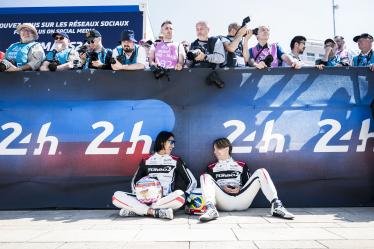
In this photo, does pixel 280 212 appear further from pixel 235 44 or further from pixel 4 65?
pixel 4 65

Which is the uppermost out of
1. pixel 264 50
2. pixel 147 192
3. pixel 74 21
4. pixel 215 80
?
pixel 74 21

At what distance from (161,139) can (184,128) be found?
41 cm

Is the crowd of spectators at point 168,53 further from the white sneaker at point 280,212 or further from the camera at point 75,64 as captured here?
the white sneaker at point 280,212

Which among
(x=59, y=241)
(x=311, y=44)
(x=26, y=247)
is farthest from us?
(x=311, y=44)

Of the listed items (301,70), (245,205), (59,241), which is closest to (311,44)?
(301,70)

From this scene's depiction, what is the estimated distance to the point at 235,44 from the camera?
5.00 metres

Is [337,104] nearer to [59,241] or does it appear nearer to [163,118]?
[163,118]

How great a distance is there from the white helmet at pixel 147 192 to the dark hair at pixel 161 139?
0.66 meters

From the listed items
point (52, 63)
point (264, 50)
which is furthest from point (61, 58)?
point (264, 50)

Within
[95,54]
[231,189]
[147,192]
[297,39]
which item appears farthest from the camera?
[297,39]

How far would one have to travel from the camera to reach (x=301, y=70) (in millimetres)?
4730

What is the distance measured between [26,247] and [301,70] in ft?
13.7

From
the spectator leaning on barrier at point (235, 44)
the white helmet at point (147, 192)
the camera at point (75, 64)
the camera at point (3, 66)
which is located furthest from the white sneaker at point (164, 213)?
the camera at point (3, 66)

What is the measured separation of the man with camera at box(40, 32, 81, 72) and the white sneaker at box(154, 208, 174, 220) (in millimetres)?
2721
